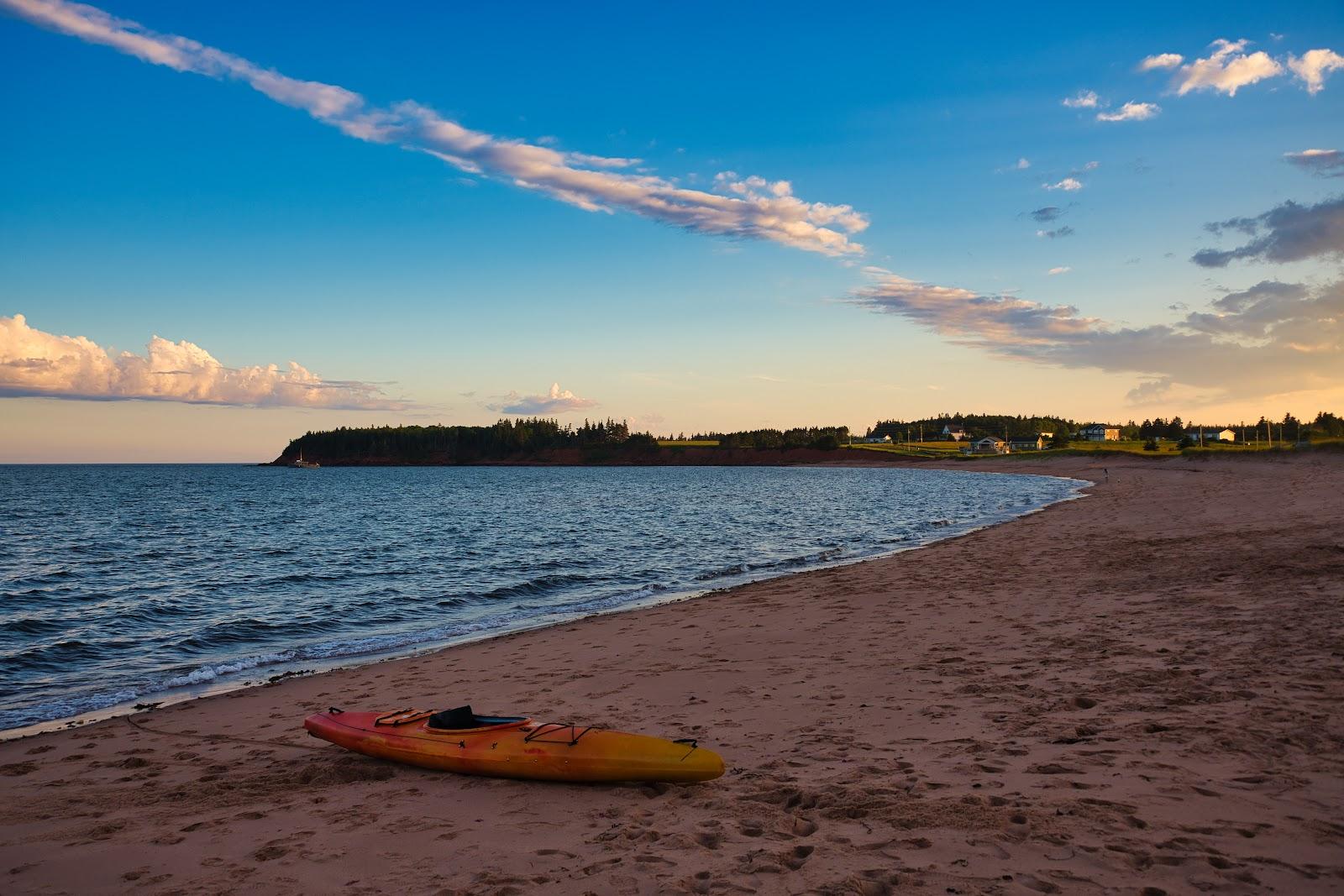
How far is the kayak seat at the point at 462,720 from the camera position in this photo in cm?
805

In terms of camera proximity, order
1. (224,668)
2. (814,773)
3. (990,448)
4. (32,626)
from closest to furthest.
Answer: (814,773) < (224,668) < (32,626) < (990,448)

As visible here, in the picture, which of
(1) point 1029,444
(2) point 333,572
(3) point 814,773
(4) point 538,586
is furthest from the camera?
(1) point 1029,444

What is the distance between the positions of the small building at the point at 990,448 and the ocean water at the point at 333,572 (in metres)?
111

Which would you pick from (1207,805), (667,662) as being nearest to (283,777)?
(667,662)

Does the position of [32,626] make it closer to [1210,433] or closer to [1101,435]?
[1210,433]

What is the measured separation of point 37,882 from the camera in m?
5.70

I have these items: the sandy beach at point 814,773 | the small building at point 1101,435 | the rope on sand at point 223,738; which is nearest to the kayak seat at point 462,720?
the sandy beach at point 814,773

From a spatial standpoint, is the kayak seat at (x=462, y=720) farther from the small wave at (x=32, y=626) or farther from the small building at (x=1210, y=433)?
the small building at (x=1210, y=433)

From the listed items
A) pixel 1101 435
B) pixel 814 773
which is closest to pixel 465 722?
pixel 814 773

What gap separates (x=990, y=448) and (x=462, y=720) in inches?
7093

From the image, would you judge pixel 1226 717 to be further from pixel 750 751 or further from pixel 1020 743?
pixel 750 751

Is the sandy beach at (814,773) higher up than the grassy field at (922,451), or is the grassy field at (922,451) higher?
the grassy field at (922,451)

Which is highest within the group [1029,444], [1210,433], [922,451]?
[1210,433]

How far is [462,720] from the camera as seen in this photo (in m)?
8.09
